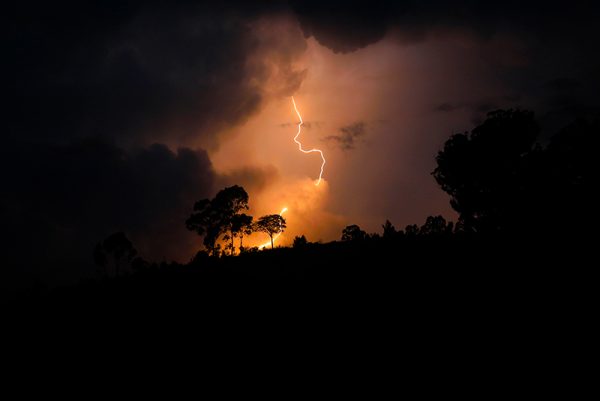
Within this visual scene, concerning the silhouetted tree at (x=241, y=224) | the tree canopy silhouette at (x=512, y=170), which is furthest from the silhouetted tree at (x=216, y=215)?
the tree canopy silhouette at (x=512, y=170)

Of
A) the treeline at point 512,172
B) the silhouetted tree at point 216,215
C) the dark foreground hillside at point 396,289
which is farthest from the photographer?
the silhouetted tree at point 216,215

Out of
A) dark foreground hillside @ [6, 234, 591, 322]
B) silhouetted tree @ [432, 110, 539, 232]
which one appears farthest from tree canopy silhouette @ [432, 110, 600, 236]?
dark foreground hillside @ [6, 234, 591, 322]

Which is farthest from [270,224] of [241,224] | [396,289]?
[396,289]

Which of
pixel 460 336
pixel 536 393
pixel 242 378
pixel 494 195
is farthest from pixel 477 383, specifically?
pixel 494 195

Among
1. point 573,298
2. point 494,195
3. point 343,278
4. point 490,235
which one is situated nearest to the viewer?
point 573,298

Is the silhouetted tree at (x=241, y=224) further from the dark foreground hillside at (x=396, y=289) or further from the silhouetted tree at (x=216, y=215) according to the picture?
the dark foreground hillside at (x=396, y=289)

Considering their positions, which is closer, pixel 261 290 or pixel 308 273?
pixel 261 290

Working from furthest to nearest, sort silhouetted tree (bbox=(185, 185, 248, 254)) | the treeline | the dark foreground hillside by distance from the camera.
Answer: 1. silhouetted tree (bbox=(185, 185, 248, 254))
2. the treeline
3. the dark foreground hillside

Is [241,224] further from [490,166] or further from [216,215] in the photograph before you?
[490,166]

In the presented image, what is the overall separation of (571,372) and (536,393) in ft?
2.87

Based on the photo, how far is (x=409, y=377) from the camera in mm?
6148

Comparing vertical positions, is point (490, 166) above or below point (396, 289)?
above

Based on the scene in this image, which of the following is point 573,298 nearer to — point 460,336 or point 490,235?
point 460,336

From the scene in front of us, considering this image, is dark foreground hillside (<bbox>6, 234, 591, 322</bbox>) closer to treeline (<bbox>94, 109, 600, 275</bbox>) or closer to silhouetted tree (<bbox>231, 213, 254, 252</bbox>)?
treeline (<bbox>94, 109, 600, 275</bbox>)
